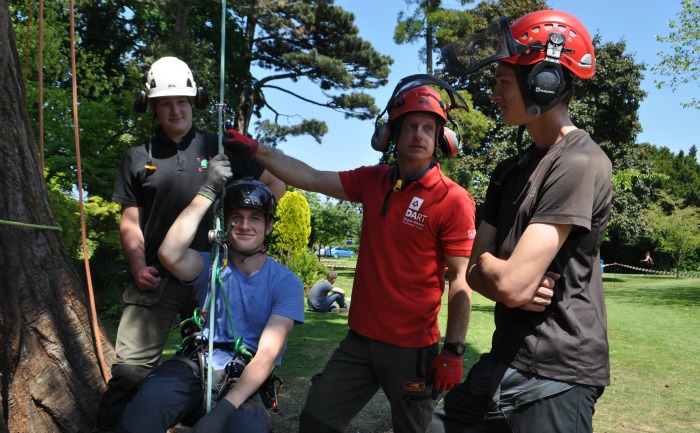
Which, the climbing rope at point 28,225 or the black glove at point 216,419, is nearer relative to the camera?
the black glove at point 216,419

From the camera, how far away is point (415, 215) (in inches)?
139

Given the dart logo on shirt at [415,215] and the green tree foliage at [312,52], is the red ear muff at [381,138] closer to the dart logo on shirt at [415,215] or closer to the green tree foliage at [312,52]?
the dart logo on shirt at [415,215]

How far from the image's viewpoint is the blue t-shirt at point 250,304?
338 centimetres

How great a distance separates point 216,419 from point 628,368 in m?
7.37

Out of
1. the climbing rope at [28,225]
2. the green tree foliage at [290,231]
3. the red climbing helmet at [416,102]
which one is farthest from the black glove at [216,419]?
the green tree foliage at [290,231]

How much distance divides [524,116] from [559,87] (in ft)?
0.58

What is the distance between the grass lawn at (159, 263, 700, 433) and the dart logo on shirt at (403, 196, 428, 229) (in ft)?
9.17

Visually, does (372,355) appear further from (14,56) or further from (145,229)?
(14,56)

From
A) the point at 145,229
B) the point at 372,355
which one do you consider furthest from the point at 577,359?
the point at 145,229

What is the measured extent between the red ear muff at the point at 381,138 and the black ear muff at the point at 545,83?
1368 millimetres

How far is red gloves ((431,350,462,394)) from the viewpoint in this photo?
341 cm

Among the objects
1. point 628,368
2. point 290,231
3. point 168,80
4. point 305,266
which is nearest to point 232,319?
point 168,80

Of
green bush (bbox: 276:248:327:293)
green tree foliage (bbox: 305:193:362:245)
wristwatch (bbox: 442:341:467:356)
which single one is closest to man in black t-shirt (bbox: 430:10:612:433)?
wristwatch (bbox: 442:341:467:356)

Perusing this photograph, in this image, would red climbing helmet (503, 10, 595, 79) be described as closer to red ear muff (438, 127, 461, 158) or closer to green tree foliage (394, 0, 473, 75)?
red ear muff (438, 127, 461, 158)
